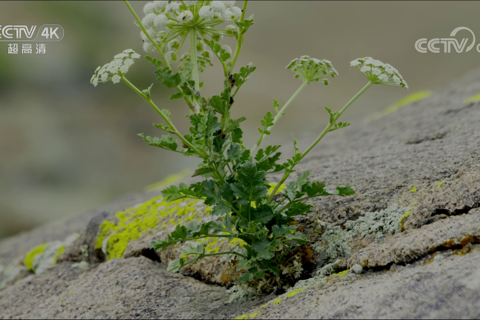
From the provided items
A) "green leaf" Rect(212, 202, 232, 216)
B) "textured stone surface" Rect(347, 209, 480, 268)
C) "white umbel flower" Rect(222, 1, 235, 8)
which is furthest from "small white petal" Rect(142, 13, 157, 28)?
"textured stone surface" Rect(347, 209, 480, 268)

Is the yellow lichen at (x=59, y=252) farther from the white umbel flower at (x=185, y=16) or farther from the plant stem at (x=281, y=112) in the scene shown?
the white umbel flower at (x=185, y=16)

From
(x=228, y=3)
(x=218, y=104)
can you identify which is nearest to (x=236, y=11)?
(x=228, y=3)

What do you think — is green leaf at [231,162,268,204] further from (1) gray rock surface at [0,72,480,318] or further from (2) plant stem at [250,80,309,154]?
(1) gray rock surface at [0,72,480,318]

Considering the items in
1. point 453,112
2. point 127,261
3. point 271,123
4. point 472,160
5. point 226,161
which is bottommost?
point 127,261

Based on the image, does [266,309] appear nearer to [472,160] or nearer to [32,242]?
[472,160]

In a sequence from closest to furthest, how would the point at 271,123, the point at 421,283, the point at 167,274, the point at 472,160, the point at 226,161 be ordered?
the point at 421,283
the point at 226,161
the point at 271,123
the point at 472,160
the point at 167,274

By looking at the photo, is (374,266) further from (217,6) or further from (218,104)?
(217,6)

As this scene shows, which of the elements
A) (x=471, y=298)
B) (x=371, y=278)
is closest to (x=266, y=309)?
(x=371, y=278)
